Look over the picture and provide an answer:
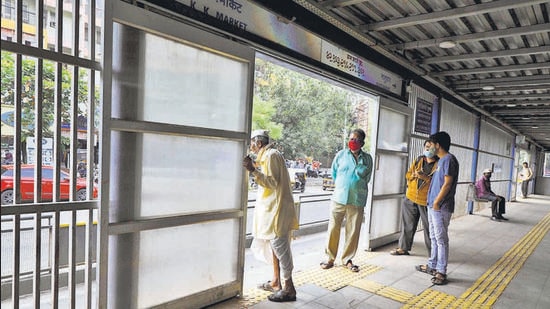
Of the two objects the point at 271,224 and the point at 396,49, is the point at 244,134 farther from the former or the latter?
the point at 396,49

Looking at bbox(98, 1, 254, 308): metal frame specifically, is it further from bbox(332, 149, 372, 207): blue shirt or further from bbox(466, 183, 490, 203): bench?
bbox(466, 183, 490, 203): bench

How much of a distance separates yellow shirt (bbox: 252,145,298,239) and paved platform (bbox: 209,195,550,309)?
Result: 0.73 meters

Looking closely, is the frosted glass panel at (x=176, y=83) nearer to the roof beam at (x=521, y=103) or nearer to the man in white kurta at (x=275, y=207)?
the man in white kurta at (x=275, y=207)

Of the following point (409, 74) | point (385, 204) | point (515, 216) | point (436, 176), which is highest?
point (409, 74)

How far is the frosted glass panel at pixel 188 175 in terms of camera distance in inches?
105

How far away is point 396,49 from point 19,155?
4729 millimetres

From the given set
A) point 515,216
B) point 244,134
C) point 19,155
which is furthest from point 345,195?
point 515,216

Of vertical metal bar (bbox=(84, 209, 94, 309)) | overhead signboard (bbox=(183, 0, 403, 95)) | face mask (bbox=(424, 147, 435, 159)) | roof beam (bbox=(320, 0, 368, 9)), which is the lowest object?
vertical metal bar (bbox=(84, 209, 94, 309))

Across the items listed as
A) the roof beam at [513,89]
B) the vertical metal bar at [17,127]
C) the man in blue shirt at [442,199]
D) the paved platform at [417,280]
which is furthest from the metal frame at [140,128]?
the roof beam at [513,89]

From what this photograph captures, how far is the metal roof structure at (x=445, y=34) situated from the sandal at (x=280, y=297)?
2795mm

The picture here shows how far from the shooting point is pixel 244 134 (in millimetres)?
3279

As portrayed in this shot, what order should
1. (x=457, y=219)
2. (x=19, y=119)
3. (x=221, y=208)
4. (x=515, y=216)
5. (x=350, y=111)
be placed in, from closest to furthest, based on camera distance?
(x=19, y=119) < (x=221, y=208) < (x=457, y=219) < (x=515, y=216) < (x=350, y=111)

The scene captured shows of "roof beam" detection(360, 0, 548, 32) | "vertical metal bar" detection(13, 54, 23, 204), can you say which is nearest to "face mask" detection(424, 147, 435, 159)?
"roof beam" detection(360, 0, 548, 32)

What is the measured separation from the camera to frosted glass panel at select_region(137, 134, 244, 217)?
8.72ft
